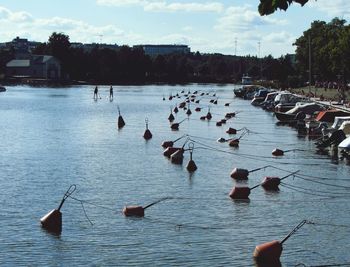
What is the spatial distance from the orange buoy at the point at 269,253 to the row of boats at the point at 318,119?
91.7ft

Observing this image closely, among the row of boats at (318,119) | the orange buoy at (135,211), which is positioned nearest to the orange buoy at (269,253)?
the orange buoy at (135,211)

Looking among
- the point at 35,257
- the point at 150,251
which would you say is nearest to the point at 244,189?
the point at 150,251

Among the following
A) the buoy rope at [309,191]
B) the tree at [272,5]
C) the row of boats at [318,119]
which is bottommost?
the buoy rope at [309,191]

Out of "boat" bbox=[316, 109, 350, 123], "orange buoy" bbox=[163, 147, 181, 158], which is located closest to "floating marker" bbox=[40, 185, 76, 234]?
"orange buoy" bbox=[163, 147, 181, 158]

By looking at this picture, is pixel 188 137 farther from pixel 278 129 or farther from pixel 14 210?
pixel 14 210

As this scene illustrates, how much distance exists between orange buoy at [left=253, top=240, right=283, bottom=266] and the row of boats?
27.9m

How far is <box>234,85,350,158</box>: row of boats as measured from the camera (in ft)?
201

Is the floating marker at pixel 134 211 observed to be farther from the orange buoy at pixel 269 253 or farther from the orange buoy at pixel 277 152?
the orange buoy at pixel 277 152

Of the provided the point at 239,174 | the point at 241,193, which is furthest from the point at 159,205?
the point at 239,174

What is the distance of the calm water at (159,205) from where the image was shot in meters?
29.6

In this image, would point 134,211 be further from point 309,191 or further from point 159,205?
point 309,191

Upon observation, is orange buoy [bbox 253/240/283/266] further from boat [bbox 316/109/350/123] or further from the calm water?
boat [bbox 316/109/350/123]

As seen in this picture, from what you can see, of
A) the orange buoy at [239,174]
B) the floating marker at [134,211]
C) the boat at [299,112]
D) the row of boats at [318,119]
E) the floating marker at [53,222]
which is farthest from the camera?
the boat at [299,112]

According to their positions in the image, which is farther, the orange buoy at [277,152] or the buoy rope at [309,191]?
the orange buoy at [277,152]
